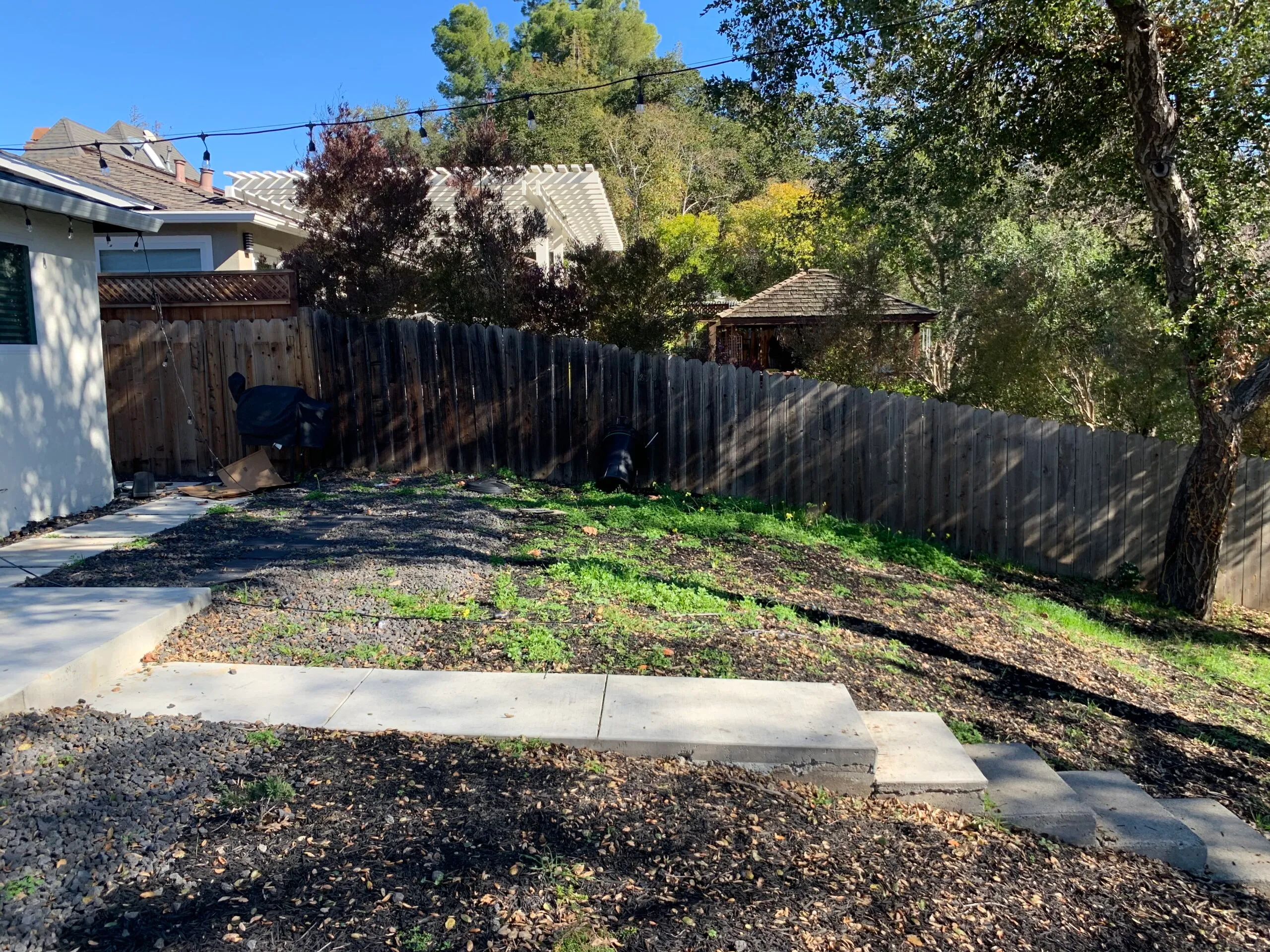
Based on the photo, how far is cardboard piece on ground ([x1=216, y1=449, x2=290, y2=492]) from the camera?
10352 millimetres

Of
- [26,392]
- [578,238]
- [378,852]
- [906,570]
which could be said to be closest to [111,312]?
[26,392]

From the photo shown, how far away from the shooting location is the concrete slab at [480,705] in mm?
4398

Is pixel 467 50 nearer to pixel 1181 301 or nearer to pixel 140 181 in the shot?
pixel 140 181

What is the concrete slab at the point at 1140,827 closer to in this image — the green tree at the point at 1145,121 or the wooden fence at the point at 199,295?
the green tree at the point at 1145,121

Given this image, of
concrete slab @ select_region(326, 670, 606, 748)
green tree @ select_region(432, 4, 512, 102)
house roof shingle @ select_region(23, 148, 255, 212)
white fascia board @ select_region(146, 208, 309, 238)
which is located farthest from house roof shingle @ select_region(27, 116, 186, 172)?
green tree @ select_region(432, 4, 512, 102)

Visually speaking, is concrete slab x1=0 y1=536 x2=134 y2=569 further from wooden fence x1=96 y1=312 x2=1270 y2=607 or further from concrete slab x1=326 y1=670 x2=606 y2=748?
concrete slab x1=326 y1=670 x2=606 y2=748

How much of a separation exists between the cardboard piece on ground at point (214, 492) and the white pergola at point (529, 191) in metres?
4.46

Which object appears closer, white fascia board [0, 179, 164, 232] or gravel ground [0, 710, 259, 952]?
gravel ground [0, 710, 259, 952]

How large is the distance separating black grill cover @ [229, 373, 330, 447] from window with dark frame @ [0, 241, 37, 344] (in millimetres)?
2202

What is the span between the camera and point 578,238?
2367cm

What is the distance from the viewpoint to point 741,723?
4.53 meters

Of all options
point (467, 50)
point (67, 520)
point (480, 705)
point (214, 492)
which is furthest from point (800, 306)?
point (467, 50)

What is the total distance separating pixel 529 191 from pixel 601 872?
13.3m

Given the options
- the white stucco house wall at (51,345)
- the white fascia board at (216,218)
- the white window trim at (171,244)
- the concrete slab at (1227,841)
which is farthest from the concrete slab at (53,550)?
the white window trim at (171,244)
